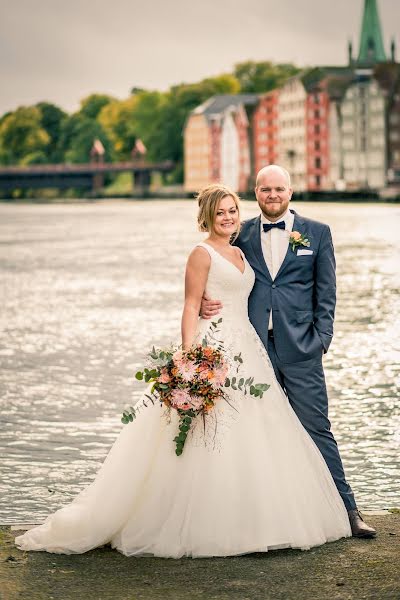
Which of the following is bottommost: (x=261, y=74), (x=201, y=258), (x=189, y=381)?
(x=189, y=381)

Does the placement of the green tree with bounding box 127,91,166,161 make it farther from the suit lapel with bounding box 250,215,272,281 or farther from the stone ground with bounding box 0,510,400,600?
the stone ground with bounding box 0,510,400,600

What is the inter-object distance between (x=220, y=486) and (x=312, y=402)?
0.57m

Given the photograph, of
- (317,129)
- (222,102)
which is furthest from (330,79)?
(222,102)

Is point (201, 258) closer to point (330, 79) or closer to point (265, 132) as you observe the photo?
point (330, 79)

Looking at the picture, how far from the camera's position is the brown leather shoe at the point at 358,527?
533 cm

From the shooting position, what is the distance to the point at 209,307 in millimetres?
5359

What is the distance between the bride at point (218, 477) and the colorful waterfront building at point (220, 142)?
136 meters

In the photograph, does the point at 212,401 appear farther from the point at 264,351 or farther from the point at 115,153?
the point at 115,153

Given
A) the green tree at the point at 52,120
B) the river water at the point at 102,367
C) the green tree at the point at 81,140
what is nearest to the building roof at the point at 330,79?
the green tree at the point at 81,140

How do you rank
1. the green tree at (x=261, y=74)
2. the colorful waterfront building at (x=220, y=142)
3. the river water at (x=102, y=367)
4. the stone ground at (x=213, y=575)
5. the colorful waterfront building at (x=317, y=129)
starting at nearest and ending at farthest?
the stone ground at (x=213, y=575), the river water at (x=102, y=367), the colorful waterfront building at (x=317, y=129), the colorful waterfront building at (x=220, y=142), the green tree at (x=261, y=74)

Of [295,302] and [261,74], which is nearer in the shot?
[295,302]

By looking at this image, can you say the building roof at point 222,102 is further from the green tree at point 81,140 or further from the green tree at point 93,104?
the green tree at point 93,104

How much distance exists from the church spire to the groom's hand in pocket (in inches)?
6034

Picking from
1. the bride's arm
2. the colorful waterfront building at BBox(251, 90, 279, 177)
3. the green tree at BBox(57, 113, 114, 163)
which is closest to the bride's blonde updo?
the bride's arm
